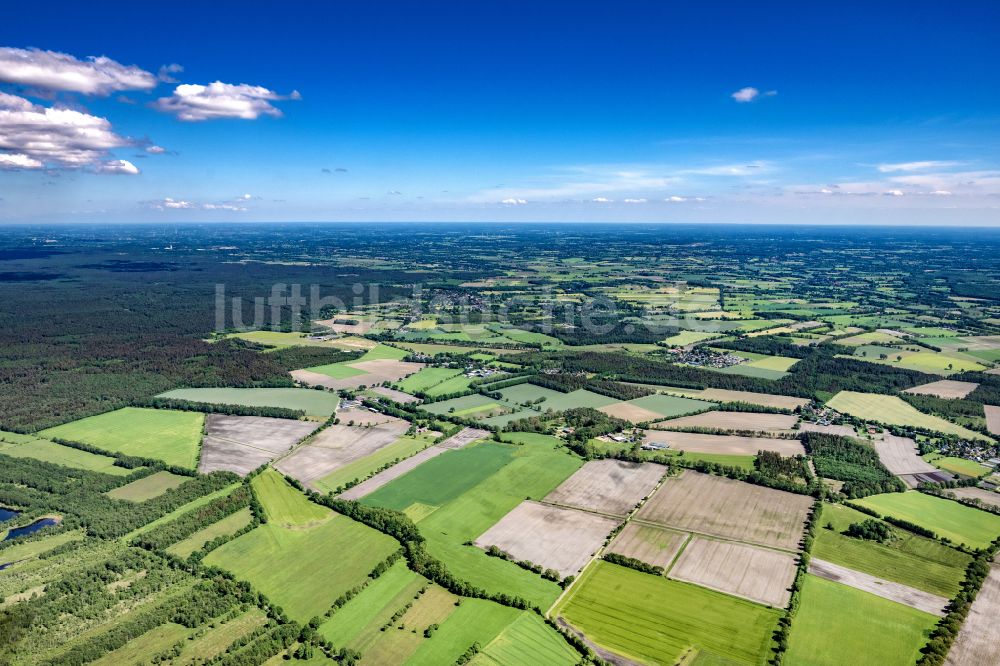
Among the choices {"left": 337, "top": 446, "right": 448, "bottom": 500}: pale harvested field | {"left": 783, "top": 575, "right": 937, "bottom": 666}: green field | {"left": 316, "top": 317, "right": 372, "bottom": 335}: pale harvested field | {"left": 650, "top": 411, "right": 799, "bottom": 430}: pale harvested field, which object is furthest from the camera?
{"left": 316, "top": 317, "right": 372, "bottom": 335}: pale harvested field

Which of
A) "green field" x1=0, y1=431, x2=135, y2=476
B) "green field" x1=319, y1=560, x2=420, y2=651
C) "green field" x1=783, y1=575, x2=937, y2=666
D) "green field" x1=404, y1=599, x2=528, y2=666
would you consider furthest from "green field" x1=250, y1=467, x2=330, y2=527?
"green field" x1=783, y1=575, x2=937, y2=666

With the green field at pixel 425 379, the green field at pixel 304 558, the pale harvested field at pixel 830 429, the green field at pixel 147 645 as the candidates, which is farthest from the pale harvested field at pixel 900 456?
the green field at pixel 147 645

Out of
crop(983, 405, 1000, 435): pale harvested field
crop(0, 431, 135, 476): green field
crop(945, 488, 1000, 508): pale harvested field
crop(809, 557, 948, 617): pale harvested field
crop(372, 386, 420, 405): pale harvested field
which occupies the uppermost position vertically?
crop(983, 405, 1000, 435): pale harvested field

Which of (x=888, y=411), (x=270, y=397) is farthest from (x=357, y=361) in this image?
(x=888, y=411)

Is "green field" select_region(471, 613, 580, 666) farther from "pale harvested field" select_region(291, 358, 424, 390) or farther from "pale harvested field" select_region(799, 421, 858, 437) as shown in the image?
"pale harvested field" select_region(291, 358, 424, 390)

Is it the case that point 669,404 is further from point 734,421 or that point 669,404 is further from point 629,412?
point 734,421

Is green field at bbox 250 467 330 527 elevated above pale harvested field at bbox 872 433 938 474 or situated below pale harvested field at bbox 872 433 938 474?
below

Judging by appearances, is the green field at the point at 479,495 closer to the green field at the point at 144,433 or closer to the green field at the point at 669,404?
the green field at the point at 669,404

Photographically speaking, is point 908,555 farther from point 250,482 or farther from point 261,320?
point 261,320

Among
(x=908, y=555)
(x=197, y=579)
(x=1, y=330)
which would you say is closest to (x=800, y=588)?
(x=908, y=555)
